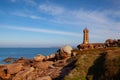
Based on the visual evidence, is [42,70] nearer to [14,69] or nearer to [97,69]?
[14,69]

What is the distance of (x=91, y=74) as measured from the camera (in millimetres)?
23500

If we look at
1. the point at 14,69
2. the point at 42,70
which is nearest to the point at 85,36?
the point at 14,69

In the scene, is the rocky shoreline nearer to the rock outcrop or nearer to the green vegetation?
the rock outcrop

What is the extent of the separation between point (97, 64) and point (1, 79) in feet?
58.9

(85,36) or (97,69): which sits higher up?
(85,36)

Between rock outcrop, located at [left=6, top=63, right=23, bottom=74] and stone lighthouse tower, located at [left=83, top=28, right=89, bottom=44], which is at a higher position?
stone lighthouse tower, located at [left=83, top=28, right=89, bottom=44]

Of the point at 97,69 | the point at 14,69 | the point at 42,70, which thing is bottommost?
the point at 14,69

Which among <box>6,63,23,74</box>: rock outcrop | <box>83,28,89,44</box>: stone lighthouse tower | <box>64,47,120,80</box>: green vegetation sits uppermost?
<box>83,28,89,44</box>: stone lighthouse tower

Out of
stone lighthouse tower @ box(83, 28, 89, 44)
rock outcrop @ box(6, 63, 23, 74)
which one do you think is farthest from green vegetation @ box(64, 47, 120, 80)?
stone lighthouse tower @ box(83, 28, 89, 44)

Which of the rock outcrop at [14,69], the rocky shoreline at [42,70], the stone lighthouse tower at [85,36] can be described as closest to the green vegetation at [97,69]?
the rocky shoreline at [42,70]

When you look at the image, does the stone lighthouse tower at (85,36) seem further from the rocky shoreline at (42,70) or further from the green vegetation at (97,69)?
the green vegetation at (97,69)

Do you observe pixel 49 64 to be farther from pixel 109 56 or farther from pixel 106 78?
pixel 106 78

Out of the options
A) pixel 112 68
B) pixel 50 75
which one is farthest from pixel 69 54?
pixel 112 68

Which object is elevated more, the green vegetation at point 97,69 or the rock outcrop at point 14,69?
the green vegetation at point 97,69
